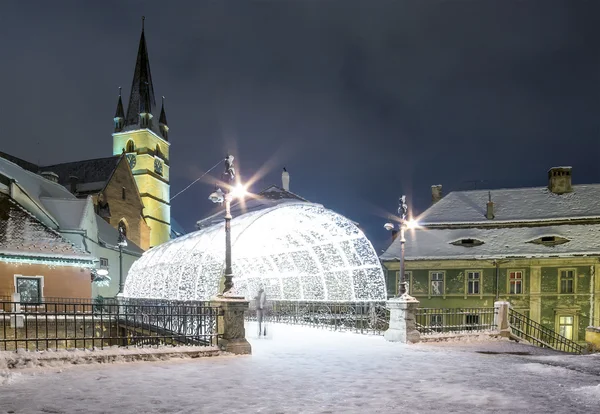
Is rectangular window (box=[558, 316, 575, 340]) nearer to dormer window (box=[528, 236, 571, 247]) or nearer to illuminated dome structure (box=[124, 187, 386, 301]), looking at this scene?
dormer window (box=[528, 236, 571, 247])

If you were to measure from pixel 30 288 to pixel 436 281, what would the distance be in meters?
25.5

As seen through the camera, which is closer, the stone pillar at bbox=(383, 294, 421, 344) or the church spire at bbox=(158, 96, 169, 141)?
the stone pillar at bbox=(383, 294, 421, 344)

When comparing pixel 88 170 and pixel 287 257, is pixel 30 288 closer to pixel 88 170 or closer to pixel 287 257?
pixel 287 257

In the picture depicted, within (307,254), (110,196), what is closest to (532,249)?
(307,254)

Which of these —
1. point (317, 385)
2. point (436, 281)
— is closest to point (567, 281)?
point (436, 281)

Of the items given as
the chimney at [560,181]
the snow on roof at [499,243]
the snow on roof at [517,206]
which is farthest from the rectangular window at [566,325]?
the chimney at [560,181]

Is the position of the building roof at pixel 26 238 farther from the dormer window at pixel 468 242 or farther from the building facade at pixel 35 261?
the dormer window at pixel 468 242

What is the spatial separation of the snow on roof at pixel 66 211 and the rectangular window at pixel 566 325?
32625 millimetres

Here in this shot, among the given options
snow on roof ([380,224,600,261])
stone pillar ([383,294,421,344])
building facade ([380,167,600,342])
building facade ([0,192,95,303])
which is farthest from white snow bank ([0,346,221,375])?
building facade ([380,167,600,342])

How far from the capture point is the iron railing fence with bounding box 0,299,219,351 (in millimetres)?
11299

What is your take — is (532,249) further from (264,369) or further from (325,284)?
(264,369)

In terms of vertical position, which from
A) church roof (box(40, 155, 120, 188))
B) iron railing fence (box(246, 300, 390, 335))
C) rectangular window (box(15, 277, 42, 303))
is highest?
church roof (box(40, 155, 120, 188))

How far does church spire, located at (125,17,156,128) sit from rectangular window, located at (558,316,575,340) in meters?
58.7

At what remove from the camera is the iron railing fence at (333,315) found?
19562 mm
